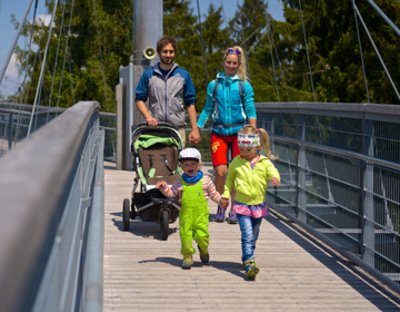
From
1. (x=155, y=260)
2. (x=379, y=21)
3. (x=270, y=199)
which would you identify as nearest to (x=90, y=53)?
(x=379, y=21)

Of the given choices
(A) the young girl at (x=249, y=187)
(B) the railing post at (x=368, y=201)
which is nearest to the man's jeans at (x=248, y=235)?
(A) the young girl at (x=249, y=187)

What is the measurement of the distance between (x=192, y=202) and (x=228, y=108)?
2316 mm

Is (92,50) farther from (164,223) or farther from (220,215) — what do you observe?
(164,223)

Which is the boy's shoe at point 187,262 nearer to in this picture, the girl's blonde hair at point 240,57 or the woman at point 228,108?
the woman at point 228,108

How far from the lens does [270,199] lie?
1140 cm

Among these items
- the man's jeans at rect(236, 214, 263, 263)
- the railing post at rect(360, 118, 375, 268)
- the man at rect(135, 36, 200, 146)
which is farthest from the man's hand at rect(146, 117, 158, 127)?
the railing post at rect(360, 118, 375, 268)

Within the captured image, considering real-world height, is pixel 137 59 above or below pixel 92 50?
below

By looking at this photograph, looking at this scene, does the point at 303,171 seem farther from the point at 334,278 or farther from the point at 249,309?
the point at 249,309

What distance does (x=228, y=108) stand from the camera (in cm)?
920

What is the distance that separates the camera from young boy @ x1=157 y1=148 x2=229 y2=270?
7027 mm

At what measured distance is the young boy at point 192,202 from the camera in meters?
7.03

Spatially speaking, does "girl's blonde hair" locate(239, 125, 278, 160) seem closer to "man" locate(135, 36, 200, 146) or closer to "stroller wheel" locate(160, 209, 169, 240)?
"stroller wheel" locate(160, 209, 169, 240)

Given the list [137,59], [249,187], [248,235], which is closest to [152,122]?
[249,187]

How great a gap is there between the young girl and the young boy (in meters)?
0.17
